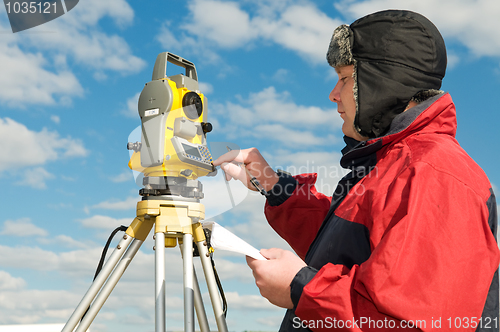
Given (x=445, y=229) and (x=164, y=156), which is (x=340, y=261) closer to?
(x=445, y=229)

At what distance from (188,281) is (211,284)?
16 cm

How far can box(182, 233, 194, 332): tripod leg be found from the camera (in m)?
2.12

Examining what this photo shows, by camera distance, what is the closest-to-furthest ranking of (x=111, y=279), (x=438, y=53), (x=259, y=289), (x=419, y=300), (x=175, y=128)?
(x=419, y=300) → (x=259, y=289) → (x=438, y=53) → (x=111, y=279) → (x=175, y=128)

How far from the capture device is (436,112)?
147cm

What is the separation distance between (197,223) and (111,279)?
0.58 metres

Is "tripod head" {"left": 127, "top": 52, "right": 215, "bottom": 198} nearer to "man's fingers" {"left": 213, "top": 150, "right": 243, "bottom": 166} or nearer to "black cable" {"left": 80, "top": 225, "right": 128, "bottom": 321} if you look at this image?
"man's fingers" {"left": 213, "top": 150, "right": 243, "bottom": 166}

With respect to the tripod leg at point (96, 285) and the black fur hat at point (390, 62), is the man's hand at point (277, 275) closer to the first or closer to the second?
the black fur hat at point (390, 62)

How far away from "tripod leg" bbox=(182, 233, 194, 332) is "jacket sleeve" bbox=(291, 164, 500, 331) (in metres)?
1.06

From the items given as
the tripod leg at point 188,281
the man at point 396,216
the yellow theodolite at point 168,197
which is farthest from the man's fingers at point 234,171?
the man at point 396,216

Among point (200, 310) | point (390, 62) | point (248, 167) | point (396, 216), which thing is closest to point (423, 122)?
point (390, 62)

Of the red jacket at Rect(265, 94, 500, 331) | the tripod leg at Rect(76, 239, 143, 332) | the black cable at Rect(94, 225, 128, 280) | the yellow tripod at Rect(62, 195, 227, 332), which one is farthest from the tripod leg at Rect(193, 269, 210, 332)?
the red jacket at Rect(265, 94, 500, 331)

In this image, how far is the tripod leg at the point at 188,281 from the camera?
212cm

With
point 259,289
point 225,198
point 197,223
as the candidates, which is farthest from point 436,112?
point 197,223

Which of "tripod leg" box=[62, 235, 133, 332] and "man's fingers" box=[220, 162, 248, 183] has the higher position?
"man's fingers" box=[220, 162, 248, 183]
